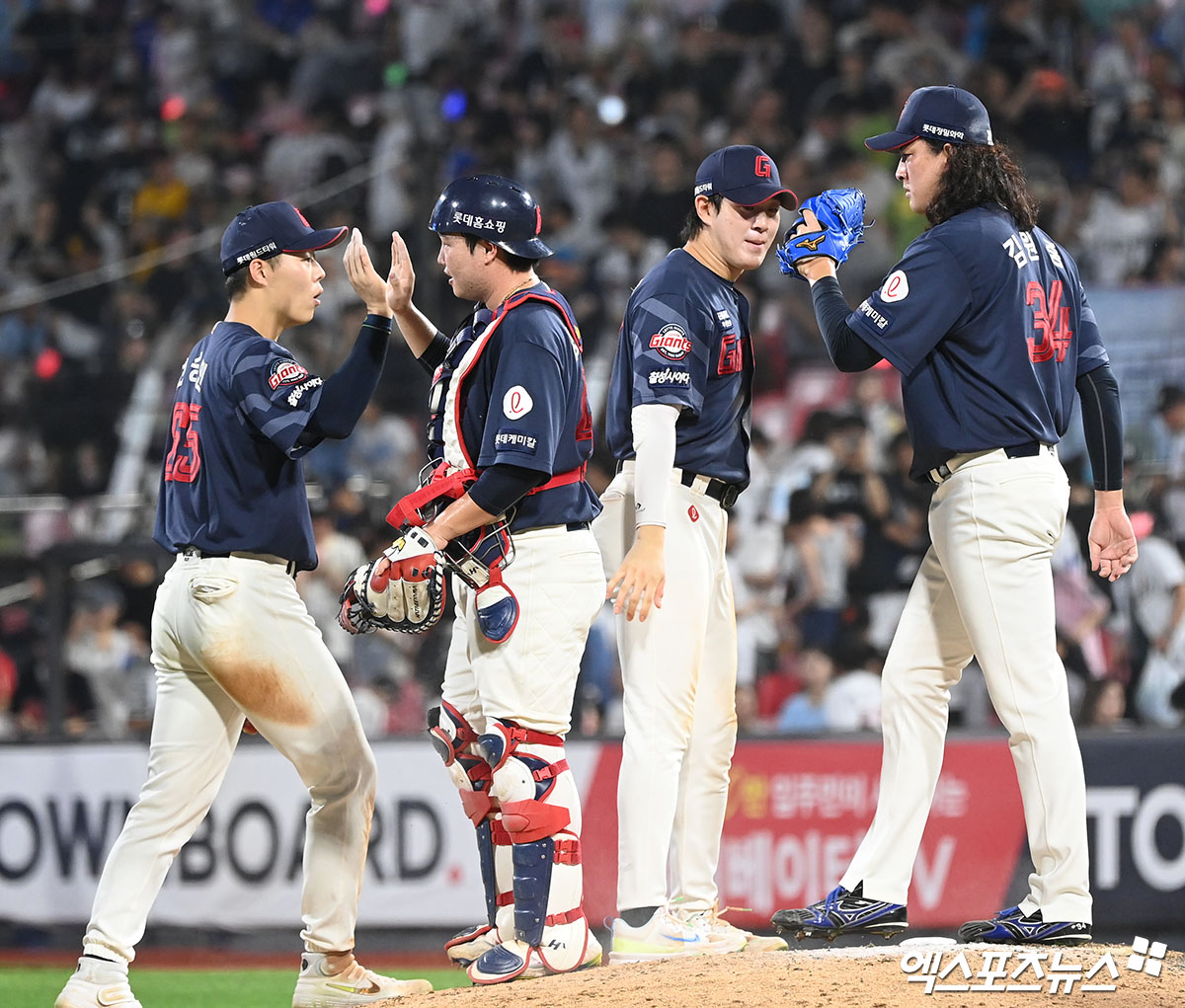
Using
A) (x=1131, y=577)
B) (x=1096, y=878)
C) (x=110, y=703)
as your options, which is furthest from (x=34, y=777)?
(x=1131, y=577)

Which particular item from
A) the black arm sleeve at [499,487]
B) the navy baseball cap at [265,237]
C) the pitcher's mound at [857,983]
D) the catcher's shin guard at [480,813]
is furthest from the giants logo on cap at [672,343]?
the pitcher's mound at [857,983]

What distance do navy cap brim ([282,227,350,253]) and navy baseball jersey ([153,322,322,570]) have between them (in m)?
0.33

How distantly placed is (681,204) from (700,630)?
7.17m

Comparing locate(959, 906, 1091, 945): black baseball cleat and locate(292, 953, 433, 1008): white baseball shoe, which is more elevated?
locate(959, 906, 1091, 945): black baseball cleat

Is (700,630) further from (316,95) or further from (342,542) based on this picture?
(316,95)

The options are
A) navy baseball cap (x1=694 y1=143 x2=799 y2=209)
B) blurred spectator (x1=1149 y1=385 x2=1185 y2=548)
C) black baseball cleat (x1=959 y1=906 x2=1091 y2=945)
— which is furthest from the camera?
blurred spectator (x1=1149 y1=385 x2=1185 y2=548)

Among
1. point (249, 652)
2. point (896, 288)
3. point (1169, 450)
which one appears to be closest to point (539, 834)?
point (249, 652)

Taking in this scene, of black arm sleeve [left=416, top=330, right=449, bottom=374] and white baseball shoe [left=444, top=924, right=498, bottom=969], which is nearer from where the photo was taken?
white baseball shoe [left=444, top=924, right=498, bottom=969]

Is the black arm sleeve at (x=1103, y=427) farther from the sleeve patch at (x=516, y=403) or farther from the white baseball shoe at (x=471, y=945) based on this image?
the white baseball shoe at (x=471, y=945)

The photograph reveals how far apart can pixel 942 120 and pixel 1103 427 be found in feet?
3.55

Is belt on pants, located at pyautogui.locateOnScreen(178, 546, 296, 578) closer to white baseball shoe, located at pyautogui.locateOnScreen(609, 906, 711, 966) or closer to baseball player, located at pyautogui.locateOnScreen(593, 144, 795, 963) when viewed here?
baseball player, located at pyautogui.locateOnScreen(593, 144, 795, 963)

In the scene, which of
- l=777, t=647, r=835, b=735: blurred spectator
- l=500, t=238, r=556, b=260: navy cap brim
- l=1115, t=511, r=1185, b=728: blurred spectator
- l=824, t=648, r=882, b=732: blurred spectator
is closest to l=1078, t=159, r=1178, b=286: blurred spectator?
l=1115, t=511, r=1185, b=728: blurred spectator

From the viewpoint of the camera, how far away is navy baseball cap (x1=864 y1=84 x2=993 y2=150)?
185 inches

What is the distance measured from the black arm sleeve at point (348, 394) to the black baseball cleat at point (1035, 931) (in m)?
2.44
